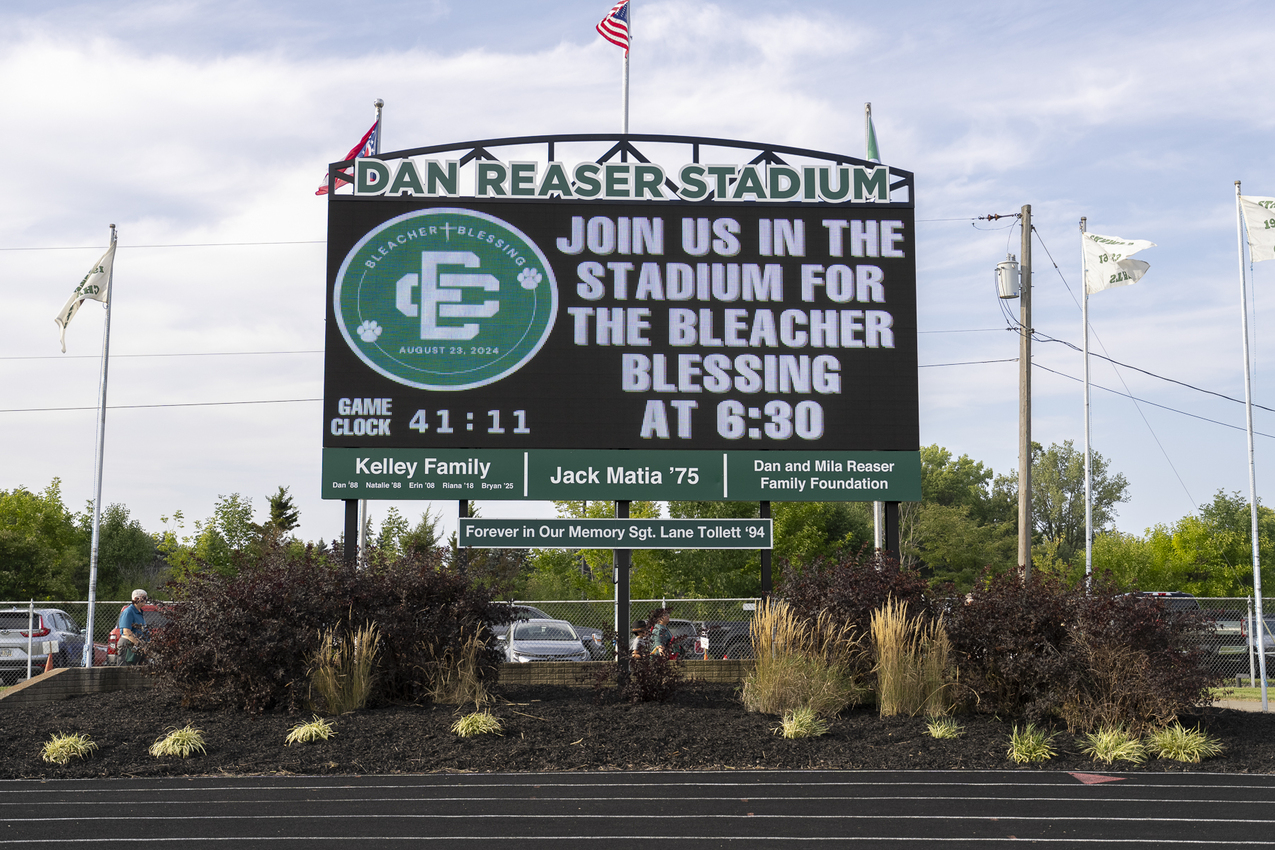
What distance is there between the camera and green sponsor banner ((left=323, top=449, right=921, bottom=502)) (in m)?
13.3

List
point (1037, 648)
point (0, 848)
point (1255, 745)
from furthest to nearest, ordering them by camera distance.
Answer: point (1037, 648), point (1255, 745), point (0, 848)

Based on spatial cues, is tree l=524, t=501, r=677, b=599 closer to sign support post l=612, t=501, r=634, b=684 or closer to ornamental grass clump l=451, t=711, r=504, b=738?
sign support post l=612, t=501, r=634, b=684

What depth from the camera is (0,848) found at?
7.34 metres

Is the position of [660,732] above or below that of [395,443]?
below

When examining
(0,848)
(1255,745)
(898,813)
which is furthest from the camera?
(1255,745)

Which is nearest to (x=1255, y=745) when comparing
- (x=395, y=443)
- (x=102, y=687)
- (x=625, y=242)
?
(x=625, y=242)

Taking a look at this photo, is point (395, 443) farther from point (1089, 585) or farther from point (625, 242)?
point (1089, 585)

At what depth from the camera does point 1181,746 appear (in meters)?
10.3

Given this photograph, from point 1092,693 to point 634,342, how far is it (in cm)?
663

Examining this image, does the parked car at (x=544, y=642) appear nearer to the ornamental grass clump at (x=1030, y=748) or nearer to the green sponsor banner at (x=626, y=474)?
the green sponsor banner at (x=626, y=474)

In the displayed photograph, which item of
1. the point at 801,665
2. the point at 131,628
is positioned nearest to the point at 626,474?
the point at 801,665

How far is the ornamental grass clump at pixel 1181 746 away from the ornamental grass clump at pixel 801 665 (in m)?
2.99

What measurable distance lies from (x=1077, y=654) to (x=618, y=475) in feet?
18.4

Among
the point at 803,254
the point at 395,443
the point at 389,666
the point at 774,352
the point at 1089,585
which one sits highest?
the point at 803,254
